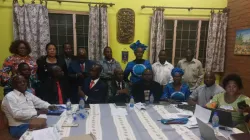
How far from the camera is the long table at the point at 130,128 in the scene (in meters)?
1.45

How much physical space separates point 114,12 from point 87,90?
201 centimetres

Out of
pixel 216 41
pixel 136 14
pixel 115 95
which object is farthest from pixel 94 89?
pixel 216 41

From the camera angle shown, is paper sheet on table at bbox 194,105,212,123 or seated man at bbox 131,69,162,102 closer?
paper sheet on table at bbox 194,105,212,123

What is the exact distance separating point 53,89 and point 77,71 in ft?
1.95

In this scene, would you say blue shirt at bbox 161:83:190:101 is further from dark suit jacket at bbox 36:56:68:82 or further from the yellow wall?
the yellow wall

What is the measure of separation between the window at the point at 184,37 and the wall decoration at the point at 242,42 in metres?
0.65

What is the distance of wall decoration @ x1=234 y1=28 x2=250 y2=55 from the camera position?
356 cm

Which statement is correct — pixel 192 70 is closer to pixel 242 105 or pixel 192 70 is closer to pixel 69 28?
pixel 242 105

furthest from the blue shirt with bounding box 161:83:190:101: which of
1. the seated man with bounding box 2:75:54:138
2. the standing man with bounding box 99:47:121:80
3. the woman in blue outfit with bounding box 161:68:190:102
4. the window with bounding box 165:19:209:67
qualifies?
the window with bounding box 165:19:209:67

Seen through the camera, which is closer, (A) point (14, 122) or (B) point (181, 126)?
(B) point (181, 126)

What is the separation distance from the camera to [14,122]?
1.90 metres

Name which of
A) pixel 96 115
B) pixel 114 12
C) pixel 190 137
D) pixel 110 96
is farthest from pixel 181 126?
pixel 114 12

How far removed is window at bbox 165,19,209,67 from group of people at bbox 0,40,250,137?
0.92 m

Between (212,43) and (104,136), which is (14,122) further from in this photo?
(212,43)
